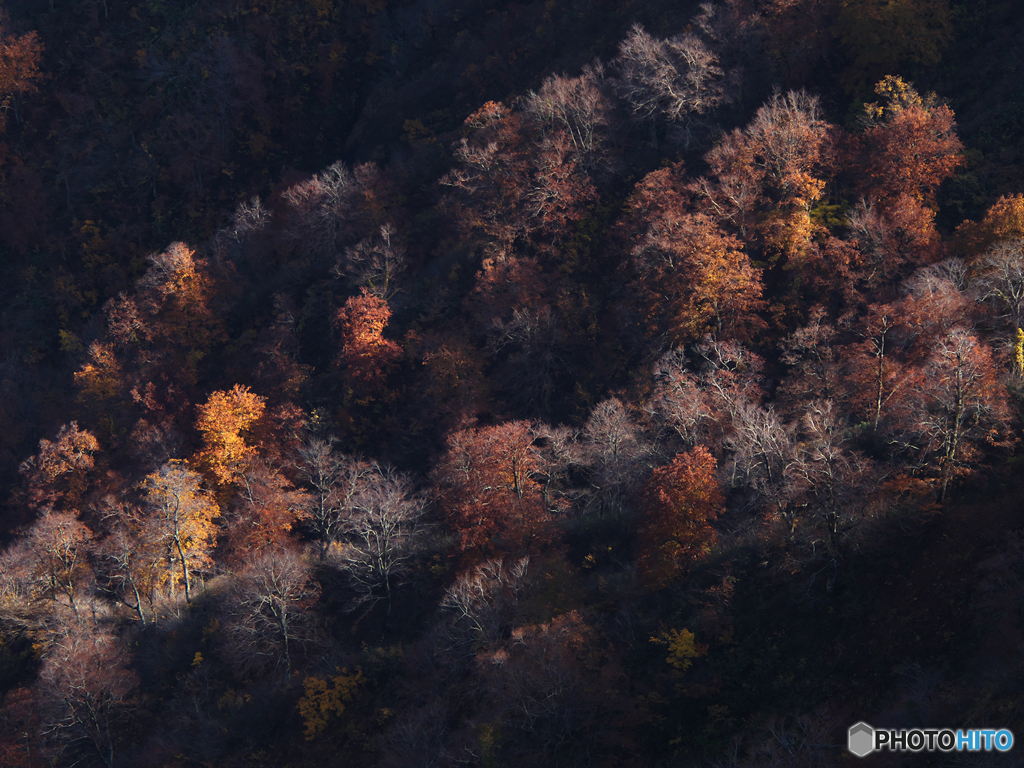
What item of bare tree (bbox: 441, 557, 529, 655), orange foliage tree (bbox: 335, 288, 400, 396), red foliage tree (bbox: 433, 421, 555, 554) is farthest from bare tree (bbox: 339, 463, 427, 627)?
orange foliage tree (bbox: 335, 288, 400, 396)

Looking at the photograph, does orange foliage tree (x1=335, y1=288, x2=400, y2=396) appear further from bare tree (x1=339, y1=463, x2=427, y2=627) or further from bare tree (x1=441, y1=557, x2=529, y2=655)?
bare tree (x1=441, y1=557, x2=529, y2=655)

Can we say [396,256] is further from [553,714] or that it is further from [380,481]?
[553,714]

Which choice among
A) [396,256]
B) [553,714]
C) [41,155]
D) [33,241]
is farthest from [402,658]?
[41,155]

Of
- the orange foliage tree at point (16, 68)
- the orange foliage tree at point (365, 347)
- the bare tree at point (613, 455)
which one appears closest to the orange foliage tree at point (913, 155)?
the bare tree at point (613, 455)

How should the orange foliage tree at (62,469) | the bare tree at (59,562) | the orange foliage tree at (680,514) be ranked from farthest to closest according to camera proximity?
the orange foliage tree at (62,469) → the bare tree at (59,562) → the orange foliage tree at (680,514)

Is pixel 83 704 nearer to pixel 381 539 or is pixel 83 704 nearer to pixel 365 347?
pixel 381 539

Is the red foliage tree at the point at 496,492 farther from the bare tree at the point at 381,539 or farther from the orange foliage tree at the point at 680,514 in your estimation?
the orange foliage tree at the point at 680,514
